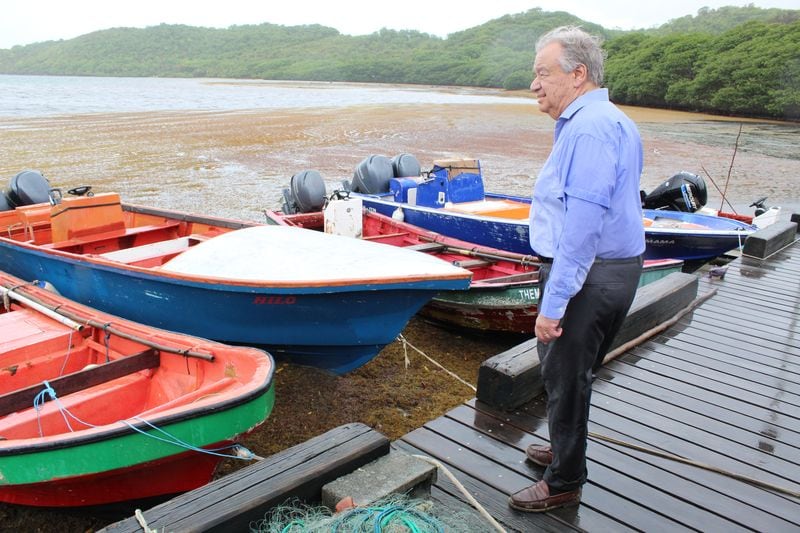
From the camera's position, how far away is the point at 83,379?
4.19m

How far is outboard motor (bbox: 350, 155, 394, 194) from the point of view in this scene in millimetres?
10469

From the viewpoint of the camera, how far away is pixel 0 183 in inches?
635

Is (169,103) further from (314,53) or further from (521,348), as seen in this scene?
(314,53)

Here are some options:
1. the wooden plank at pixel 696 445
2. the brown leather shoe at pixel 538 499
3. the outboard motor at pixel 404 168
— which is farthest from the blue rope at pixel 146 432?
the outboard motor at pixel 404 168

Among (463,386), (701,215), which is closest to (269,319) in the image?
(463,386)

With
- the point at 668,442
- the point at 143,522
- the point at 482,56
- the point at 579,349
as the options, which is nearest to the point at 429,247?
the point at 668,442

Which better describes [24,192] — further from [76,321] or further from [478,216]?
[478,216]

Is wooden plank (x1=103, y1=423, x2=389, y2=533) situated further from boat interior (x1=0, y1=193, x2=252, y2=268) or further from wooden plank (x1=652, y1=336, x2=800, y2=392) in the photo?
boat interior (x1=0, y1=193, x2=252, y2=268)

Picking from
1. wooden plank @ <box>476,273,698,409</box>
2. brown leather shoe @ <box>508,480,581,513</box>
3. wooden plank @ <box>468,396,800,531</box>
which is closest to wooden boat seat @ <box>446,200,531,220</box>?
wooden plank @ <box>476,273,698,409</box>

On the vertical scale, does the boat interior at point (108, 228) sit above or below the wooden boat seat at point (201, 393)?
above

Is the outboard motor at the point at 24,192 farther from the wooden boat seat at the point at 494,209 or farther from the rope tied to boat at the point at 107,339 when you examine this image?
the wooden boat seat at the point at 494,209

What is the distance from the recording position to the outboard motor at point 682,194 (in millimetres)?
9734

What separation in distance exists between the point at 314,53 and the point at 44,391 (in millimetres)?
122234

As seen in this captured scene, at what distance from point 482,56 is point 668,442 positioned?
96669 mm
